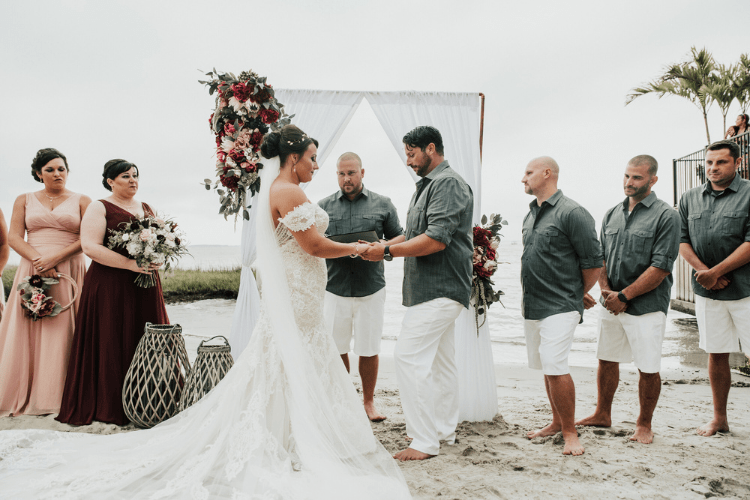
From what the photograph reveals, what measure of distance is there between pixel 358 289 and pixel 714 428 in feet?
9.26

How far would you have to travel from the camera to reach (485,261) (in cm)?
371

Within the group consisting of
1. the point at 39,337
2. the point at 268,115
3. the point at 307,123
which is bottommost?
the point at 39,337

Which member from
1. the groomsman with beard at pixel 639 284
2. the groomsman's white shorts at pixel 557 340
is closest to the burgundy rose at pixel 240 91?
the groomsman's white shorts at pixel 557 340

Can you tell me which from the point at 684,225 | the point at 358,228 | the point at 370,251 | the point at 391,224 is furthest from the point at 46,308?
the point at 684,225

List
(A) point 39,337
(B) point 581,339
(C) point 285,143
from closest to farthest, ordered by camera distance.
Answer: (C) point 285,143 → (A) point 39,337 → (B) point 581,339

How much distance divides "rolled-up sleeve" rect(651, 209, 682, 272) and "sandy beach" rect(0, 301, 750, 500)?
123 centimetres

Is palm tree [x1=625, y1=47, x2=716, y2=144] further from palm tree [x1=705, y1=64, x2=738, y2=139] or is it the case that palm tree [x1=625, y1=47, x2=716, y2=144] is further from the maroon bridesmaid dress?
the maroon bridesmaid dress

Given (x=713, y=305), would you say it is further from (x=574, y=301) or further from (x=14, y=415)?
(x=14, y=415)

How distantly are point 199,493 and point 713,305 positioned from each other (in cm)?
365

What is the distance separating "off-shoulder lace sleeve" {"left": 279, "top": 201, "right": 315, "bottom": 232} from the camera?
2.83 metres

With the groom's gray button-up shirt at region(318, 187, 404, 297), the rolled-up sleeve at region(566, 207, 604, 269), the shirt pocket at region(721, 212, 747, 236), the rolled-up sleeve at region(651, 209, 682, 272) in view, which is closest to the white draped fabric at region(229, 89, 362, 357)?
the groom's gray button-up shirt at region(318, 187, 404, 297)

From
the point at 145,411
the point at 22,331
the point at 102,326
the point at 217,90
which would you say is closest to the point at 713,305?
the point at 217,90

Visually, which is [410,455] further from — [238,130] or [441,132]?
[441,132]

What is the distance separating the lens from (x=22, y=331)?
392cm
